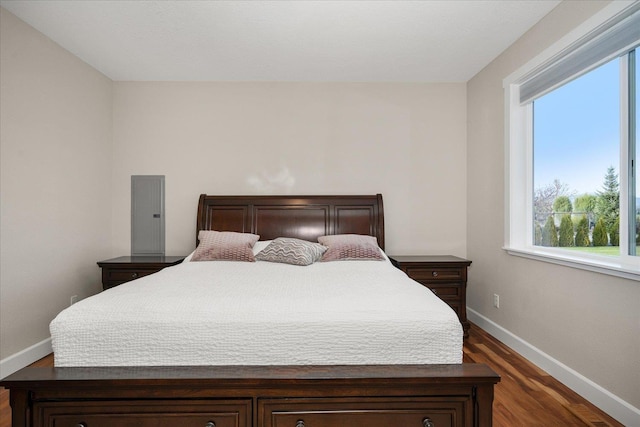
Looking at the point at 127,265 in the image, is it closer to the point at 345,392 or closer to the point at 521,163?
the point at 345,392

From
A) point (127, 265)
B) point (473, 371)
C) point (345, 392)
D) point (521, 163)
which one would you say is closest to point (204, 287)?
point (345, 392)

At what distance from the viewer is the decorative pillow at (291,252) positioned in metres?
3.05

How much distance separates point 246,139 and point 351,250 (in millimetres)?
1781

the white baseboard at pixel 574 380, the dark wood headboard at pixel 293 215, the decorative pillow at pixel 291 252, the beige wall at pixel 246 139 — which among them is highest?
the beige wall at pixel 246 139

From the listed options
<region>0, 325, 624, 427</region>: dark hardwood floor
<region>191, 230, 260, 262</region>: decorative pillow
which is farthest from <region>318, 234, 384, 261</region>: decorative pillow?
<region>0, 325, 624, 427</region>: dark hardwood floor

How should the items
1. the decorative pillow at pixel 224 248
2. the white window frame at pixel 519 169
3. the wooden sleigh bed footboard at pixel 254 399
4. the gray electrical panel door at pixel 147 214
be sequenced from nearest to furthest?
the wooden sleigh bed footboard at pixel 254 399 → the white window frame at pixel 519 169 → the decorative pillow at pixel 224 248 → the gray electrical panel door at pixel 147 214

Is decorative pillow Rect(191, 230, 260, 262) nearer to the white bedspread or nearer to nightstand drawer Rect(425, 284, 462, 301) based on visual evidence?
the white bedspread

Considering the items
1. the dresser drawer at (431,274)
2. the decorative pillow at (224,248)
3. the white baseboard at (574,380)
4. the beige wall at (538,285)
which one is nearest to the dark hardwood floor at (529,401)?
the white baseboard at (574,380)

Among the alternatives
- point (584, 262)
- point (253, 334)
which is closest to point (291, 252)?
point (253, 334)

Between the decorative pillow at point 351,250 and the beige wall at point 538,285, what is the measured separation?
1189 millimetres

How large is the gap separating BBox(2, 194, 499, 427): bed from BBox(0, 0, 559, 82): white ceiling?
2045mm

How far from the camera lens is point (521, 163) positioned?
3.20 m

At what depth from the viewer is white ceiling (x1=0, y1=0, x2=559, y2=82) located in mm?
2596

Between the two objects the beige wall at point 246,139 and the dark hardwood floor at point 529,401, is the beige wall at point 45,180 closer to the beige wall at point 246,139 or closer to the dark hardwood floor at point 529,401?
the beige wall at point 246,139
